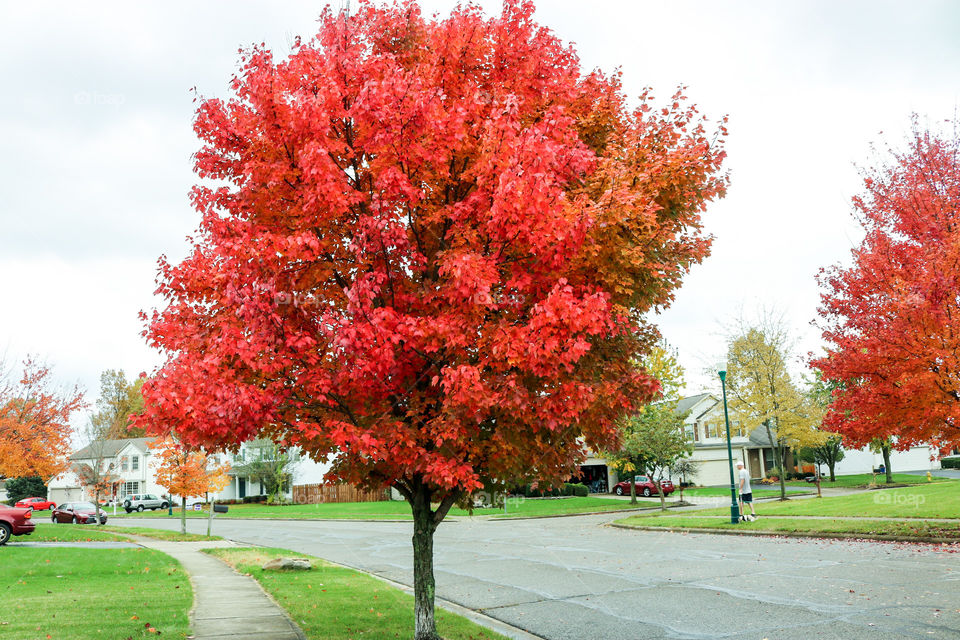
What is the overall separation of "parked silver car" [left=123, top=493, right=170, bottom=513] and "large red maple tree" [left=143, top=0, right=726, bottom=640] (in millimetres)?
63407

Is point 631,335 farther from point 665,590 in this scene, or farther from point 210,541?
point 210,541

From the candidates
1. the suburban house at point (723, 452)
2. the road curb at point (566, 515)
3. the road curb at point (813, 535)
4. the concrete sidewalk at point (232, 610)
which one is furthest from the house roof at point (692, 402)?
the concrete sidewalk at point (232, 610)

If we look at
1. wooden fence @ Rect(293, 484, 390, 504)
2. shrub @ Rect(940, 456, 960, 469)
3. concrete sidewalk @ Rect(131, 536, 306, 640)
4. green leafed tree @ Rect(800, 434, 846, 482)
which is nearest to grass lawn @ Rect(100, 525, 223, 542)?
concrete sidewalk @ Rect(131, 536, 306, 640)

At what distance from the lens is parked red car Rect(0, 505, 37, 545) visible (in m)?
23.2

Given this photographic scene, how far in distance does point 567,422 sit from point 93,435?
4600 centimetres

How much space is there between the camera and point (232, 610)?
10828mm

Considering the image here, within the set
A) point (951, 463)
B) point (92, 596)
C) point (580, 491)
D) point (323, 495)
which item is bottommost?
point (323, 495)

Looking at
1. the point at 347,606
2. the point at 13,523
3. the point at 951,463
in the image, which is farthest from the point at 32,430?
the point at 951,463

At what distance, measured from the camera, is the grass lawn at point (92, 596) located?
9.08 m

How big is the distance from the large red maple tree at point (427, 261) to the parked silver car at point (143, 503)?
6341cm

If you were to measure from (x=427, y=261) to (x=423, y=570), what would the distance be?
3636 millimetres

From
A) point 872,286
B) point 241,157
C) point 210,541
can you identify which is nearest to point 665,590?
point 872,286

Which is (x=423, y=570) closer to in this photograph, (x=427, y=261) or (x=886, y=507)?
(x=427, y=261)

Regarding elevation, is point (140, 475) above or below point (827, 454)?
below
